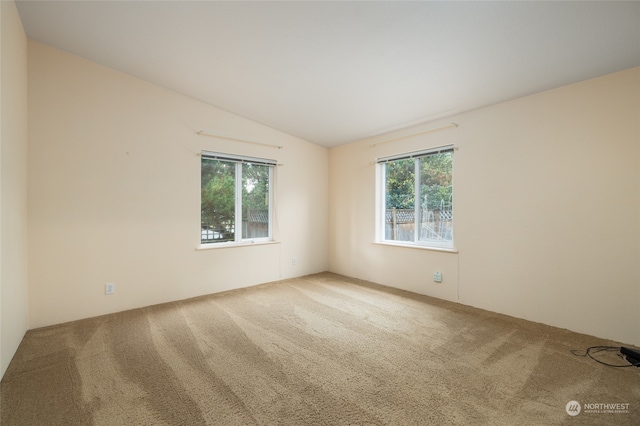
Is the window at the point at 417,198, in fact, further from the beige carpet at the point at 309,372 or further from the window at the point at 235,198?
the window at the point at 235,198

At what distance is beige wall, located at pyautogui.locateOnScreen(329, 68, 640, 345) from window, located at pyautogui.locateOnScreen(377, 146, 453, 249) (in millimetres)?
171

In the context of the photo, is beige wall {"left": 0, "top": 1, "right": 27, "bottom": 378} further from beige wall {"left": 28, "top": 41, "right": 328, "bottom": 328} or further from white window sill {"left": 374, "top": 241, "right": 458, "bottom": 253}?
white window sill {"left": 374, "top": 241, "right": 458, "bottom": 253}

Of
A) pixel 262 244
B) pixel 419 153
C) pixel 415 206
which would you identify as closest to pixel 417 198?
pixel 415 206

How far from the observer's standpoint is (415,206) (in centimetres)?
396

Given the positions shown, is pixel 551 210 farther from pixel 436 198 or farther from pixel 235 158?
pixel 235 158

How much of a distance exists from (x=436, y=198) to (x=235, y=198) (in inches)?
113

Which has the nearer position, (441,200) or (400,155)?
(441,200)

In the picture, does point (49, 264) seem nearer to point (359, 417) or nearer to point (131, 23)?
point (131, 23)

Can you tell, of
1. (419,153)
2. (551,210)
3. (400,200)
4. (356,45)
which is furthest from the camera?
(400,200)

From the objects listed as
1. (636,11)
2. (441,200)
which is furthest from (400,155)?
(636,11)

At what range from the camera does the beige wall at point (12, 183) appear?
1.98m

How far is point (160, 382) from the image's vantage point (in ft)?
6.14

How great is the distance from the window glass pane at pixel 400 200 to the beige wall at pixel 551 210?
1.32 ft

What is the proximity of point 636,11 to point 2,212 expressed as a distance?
175 inches
